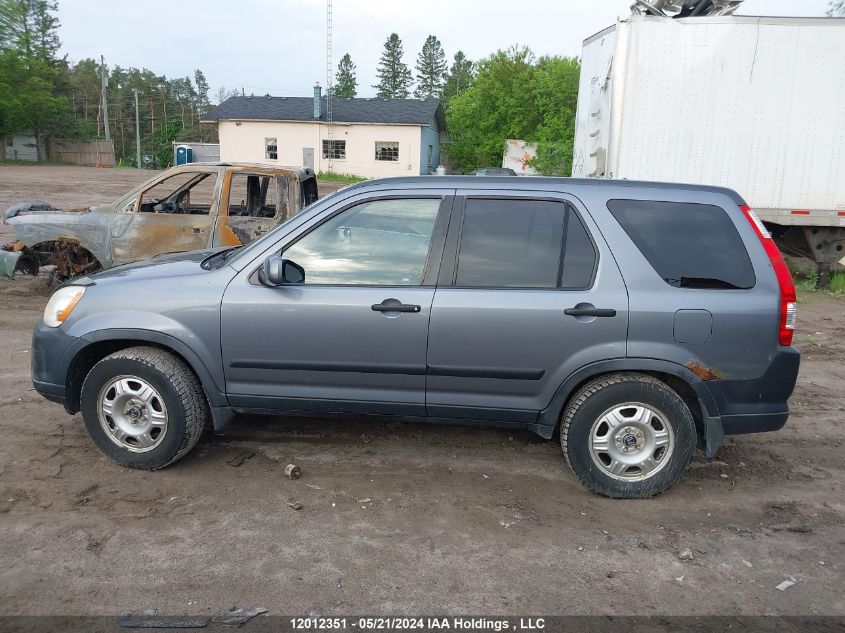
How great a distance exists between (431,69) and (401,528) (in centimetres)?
9015

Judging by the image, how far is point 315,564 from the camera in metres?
3.34

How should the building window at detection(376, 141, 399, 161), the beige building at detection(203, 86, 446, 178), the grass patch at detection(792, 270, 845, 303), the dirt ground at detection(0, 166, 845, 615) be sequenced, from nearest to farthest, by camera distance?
the dirt ground at detection(0, 166, 845, 615), the grass patch at detection(792, 270, 845, 303), the beige building at detection(203, 86, 446, 178), the building window at detection(376, 141, 399, 161)

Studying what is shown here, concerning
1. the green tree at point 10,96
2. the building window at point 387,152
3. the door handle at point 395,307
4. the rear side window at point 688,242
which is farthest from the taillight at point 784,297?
the green tree at point 10,96

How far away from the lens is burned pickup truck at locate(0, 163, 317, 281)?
25.7 feet

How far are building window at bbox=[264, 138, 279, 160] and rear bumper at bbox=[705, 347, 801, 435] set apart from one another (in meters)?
38.4

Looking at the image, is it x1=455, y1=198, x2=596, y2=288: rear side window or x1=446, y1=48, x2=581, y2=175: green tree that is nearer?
x1=455, y1=198, x2=596, y2=288: rear side window

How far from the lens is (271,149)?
131 ft

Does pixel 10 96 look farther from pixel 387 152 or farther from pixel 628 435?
pixel 628 435

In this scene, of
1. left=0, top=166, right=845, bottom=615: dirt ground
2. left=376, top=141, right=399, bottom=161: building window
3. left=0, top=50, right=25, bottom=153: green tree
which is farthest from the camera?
left=0, top=50, right=25, bottom=153: green tree

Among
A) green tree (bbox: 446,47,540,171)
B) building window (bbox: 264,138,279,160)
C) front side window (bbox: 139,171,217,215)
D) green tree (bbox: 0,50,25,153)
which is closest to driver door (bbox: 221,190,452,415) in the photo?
front side window (bbox: 139,171,217,215)

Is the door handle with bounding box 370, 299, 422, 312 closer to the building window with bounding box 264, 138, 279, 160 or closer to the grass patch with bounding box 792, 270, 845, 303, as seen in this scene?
the grass patch with bounding box 792, 270, 845, 303

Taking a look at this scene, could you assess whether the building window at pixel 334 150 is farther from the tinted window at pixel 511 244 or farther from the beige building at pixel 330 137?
the tinted window at pixel 511 244

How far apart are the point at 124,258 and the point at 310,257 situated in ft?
16.2

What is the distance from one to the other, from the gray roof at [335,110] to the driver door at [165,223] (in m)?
32.0
